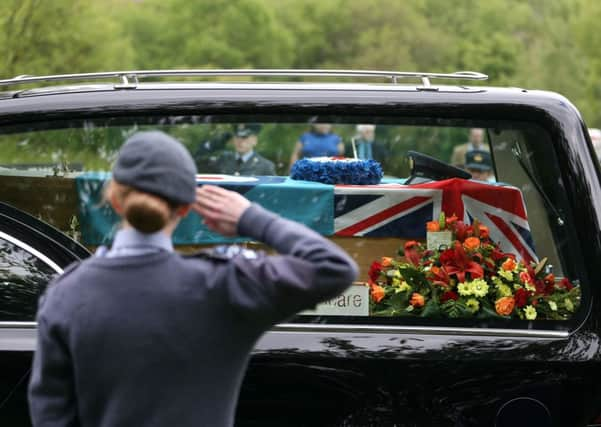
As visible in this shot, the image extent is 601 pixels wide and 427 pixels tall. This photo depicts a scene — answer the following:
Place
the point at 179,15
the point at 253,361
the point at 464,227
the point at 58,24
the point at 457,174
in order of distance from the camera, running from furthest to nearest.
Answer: the point at 179,15, the point at 58,24, the point at 457,174, the point at 464,227, the point at 253,361

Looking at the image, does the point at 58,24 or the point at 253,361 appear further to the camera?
the point at 58,24

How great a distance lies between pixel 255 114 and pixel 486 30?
4447 cm

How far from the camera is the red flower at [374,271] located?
3613mm

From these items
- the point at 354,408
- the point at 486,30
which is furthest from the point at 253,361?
the point at 486,30

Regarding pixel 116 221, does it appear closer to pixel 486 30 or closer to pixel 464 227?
pixel 464 227

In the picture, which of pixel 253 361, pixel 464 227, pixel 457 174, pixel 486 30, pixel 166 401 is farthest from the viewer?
pixel 486 30

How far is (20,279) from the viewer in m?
3.25

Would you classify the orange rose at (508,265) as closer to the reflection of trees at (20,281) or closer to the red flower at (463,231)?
the red flower at (463,231)

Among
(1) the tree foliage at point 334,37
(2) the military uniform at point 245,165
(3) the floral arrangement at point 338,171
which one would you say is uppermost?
(1) the tree foliage at point 334,37

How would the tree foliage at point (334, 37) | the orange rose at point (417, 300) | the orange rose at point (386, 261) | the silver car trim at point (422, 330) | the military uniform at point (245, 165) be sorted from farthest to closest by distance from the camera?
1. the tree foliage at point (334, 37)
2. the military uniform at point (245, 165)
3. the orange rose at point (386, 261)
4. the orange rose at point (417, 300)
5. the silver car trim at point (422, 330)

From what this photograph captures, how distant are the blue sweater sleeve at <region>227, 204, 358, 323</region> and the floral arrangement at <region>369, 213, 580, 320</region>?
1155 millimetres

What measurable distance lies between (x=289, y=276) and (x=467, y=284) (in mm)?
1393

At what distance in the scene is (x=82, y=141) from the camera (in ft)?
11.2

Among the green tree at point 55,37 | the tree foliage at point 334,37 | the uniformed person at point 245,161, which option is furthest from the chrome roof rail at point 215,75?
the tree foliage at point 334,37
